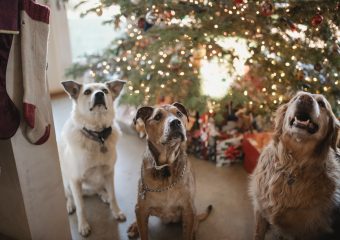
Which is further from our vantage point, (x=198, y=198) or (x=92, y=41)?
(x=92, y=41)

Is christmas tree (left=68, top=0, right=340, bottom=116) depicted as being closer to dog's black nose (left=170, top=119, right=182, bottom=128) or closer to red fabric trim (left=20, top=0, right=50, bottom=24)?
dog's black nose (left=170, top=119, right=182, bottom=128)

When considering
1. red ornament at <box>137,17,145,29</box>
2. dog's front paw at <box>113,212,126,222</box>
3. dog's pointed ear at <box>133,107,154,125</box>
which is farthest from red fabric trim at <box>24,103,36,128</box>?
red ornament at <box>137,17,145,29</box>

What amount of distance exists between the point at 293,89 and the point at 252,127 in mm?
641

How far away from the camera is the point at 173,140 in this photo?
5.32 feet

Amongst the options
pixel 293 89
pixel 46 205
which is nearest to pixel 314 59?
pixel 293 89

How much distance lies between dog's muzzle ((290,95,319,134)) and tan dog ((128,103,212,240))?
0.57m

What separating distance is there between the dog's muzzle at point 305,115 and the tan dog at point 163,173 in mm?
565

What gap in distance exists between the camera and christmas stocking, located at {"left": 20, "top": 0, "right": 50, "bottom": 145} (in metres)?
1.36

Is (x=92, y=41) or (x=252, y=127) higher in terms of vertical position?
(x=92, y=41)

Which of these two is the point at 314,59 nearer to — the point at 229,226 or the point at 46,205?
the point at 229,226

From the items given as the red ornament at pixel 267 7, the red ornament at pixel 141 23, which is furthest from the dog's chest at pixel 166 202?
the red ornament at pixel 141 23

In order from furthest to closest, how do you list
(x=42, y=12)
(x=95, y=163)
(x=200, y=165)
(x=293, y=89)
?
(x=200, y=165), (x=293, y=89), (x=95, y=163), (x=42, y=12)

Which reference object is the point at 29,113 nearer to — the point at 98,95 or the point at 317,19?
the point at 98,95

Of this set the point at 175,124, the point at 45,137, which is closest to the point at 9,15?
the point at 45,137
